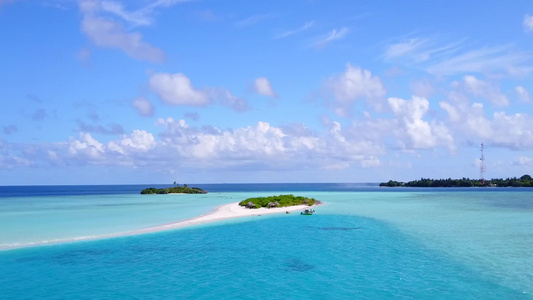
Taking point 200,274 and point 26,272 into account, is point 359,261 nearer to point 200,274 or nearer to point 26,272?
point 200,274

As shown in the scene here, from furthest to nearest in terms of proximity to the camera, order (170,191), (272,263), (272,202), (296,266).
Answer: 1. (170,191)
2. (272,202)
3. (272,263)
4. (296,266)

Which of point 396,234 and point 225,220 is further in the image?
point 225,220

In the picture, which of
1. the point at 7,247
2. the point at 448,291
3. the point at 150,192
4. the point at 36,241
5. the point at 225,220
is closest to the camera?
the point at 448,291

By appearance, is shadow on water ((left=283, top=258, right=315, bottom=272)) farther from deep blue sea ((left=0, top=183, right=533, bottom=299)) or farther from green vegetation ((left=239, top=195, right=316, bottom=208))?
green vegetation ((left=239, top=195, right=316, bottom=208))

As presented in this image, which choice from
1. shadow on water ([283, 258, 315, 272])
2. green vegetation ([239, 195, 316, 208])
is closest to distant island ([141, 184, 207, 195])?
green vegetation ([239, 195, 316, 208])

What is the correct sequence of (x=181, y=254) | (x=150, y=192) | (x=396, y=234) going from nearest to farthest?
(x=181, y=254)
(x=396, y=234)
(x=150, y=192)

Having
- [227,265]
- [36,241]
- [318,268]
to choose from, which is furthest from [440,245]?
[36,241]

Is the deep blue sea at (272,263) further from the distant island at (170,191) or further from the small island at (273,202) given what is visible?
the distant island at (170,191)

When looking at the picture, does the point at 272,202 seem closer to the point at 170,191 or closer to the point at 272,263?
the point at 272,263

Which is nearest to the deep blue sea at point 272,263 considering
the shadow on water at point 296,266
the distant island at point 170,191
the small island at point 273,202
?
the shadow on water at point 296,266

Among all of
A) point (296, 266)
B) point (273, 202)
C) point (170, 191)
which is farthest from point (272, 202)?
point (170, 191)

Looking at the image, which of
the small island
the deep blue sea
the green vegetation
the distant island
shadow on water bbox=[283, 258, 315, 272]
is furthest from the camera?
the distant island
